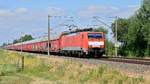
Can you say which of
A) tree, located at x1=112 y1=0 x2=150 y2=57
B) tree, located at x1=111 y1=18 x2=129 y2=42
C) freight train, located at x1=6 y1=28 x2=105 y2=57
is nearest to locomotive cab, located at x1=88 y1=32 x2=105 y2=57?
freight train, located at x1=6 y1=28 x2=105 y2=57

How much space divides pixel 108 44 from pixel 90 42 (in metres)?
35.9

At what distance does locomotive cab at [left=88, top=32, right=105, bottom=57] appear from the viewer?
5358cm

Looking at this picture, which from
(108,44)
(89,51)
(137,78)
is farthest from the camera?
(108,44)

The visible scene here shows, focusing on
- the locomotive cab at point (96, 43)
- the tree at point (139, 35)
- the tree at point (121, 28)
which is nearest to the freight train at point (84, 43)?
the locomotive cab at point (96, 43)

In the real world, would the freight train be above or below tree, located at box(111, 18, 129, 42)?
below

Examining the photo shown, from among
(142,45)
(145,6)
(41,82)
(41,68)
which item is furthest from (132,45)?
(41,82)

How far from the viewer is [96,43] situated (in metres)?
53.9

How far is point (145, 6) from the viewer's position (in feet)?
258

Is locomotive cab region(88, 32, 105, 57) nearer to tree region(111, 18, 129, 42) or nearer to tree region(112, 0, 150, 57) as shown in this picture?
tree region(112, 0, 150, 57)

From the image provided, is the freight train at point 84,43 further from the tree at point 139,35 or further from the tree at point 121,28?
the tree at point 121,28

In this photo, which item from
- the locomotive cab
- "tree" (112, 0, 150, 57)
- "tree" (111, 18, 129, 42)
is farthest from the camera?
"tree" (111, 18, 129, 42)

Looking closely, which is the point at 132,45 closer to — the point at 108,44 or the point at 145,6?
the point at 145,6

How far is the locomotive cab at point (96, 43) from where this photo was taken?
53.6 m

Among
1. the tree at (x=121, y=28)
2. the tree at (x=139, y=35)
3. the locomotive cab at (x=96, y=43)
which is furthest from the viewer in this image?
the tree at (x=121, y=28)
